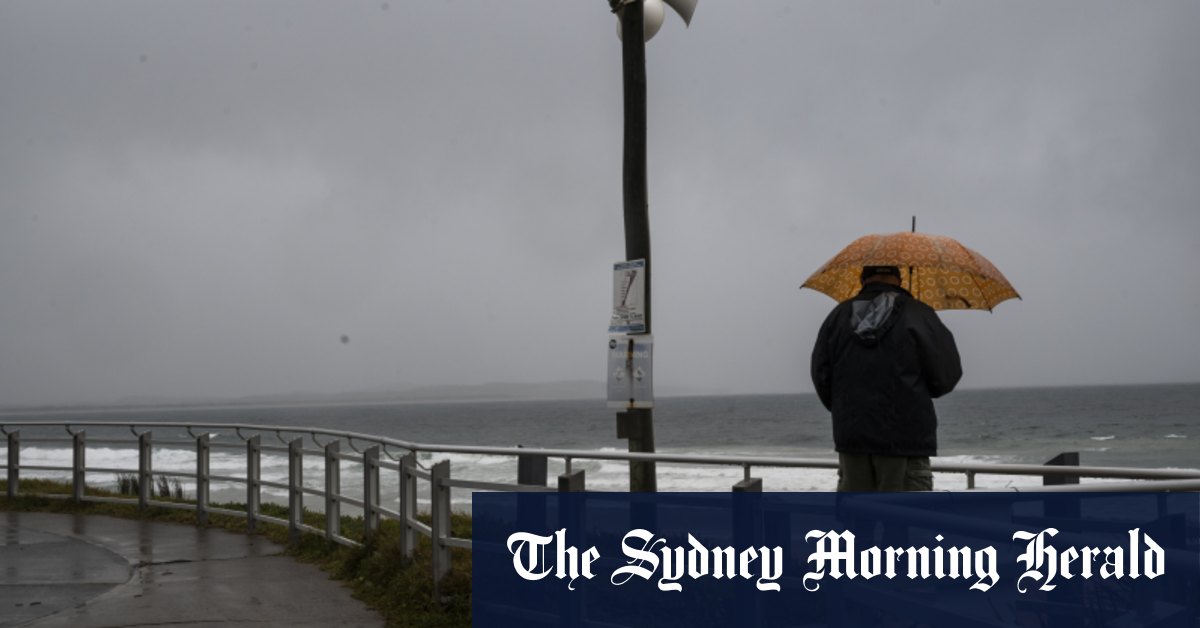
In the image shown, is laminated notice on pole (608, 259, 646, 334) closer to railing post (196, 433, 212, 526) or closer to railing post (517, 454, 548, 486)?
railing post (517, 454, 548, 486)

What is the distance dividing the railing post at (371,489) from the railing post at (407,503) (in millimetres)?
736

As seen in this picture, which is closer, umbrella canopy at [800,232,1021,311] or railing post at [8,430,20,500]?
umbrella canopy at [800,232,1021,311]

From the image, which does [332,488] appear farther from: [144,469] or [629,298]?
[144,469]

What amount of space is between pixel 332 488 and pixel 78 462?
6370mm

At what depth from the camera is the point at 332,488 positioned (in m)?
9.88

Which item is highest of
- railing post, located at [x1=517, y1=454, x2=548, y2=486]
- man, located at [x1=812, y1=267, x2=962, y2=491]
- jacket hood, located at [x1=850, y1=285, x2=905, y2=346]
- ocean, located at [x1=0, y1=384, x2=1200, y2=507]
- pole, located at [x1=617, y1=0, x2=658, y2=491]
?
pole, located at [x1=617, y1=0, x2=658, y2=491]

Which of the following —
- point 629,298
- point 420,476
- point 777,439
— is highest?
point 629,298

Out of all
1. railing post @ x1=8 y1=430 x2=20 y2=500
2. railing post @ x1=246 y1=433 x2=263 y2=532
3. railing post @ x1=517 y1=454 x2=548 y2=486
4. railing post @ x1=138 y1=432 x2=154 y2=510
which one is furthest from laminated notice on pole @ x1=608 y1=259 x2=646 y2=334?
railing post @ x1=8 y1=430 x2=20 y2=500

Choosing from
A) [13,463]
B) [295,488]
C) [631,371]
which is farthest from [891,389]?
[13,463]

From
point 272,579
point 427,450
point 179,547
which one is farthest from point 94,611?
point 179,547

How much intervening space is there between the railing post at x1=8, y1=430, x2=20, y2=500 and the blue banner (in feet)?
36.2

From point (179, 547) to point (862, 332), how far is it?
7.56m

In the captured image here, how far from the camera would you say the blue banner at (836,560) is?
3273 mm

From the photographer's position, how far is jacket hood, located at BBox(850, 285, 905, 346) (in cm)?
562
